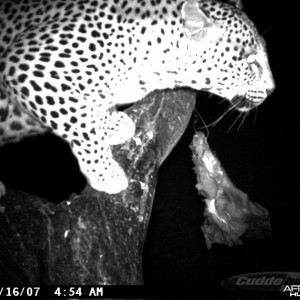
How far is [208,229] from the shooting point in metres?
2.67

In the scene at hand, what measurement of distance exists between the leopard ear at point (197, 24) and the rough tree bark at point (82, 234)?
715mm

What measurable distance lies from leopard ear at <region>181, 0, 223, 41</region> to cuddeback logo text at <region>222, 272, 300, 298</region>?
52.4 inches

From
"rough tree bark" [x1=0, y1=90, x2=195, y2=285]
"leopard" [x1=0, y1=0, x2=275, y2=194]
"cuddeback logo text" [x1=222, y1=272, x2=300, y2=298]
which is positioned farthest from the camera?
"cuddeback logo text" [x1=222, y1=272, x2=300, y2=298]

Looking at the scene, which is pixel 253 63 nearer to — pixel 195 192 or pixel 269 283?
pixel 269 283

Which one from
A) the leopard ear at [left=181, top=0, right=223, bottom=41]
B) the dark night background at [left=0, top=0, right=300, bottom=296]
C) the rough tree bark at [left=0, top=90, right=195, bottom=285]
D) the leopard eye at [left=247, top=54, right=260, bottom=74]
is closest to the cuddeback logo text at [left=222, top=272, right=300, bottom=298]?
the dark night background at [left=0, top=0, right=300, bottom=296]

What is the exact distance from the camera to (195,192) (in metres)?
3.26

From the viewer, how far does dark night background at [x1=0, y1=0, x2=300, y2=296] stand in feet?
9.50

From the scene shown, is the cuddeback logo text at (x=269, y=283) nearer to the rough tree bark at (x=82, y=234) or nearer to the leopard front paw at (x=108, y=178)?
the rough tree bark at (x=82, y=234)

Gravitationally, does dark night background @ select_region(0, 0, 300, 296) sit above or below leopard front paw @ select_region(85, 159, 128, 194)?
below

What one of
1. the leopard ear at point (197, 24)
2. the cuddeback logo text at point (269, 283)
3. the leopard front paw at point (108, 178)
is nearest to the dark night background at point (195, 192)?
the cuddeback logo text at point (269, 283)

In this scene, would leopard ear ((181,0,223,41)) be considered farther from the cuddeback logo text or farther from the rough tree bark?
the cuddeback logo text

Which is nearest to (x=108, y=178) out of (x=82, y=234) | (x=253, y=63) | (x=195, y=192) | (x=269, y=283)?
(x=82, y=234)

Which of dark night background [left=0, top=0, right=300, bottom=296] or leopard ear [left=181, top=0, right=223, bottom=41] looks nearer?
leopard ear [left=181, top=0, right=223, bottom=41]

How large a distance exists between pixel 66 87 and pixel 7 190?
2.20ft
